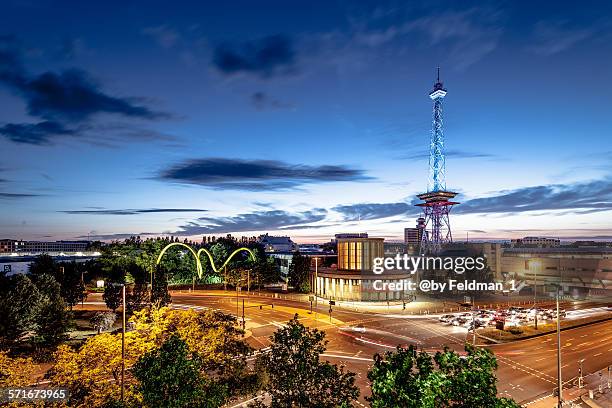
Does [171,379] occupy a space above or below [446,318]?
above

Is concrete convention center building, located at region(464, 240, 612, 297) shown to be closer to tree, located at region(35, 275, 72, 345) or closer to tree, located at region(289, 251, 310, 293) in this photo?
tree, located at region(289, 251, 310, 293)

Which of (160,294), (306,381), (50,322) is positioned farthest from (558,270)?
(306,381)

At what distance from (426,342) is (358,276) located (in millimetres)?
38031

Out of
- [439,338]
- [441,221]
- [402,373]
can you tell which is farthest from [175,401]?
[441,221]

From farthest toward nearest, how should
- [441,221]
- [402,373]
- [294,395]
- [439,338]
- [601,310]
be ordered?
[441,221], [601,310], [439,338], [294,395], [402,373]

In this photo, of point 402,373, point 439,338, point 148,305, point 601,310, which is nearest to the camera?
point 402,373

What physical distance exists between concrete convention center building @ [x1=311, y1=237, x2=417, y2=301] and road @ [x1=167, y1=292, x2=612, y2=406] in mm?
9566

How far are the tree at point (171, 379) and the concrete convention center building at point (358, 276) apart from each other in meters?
74.3

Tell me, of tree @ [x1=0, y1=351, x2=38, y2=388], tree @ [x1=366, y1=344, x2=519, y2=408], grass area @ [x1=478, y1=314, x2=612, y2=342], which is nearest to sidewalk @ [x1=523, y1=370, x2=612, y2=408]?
grass area @ [x1=478, y1=314, x2=612, y2=342]

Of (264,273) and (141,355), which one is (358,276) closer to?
(264,273)

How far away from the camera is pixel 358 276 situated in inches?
3684

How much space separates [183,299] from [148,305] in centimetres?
2989

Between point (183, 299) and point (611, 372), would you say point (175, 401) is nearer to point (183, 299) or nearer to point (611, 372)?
point (611, 372)

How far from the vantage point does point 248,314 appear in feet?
251
